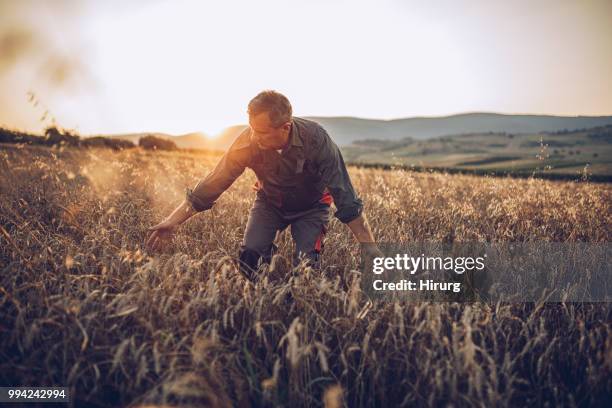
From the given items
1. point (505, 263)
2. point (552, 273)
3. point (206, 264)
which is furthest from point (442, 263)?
point (206, 264)

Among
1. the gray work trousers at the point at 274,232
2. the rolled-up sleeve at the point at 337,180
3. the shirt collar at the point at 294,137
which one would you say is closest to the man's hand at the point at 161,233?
the gray work trousers at the point at 274,232

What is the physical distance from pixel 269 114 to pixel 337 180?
88 centimetres

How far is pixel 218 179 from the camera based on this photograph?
376cm

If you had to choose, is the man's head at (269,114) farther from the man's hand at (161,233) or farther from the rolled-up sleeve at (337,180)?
the man's hand at (161,233)

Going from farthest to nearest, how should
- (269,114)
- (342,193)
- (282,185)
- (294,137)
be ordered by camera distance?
(282,185)
(294,137)
(342,193)
(269,114)

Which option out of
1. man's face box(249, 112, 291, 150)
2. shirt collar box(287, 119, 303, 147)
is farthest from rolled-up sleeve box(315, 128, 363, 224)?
man's face box(249, 112, 291, 150)

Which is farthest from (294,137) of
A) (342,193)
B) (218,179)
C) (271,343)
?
(271,343)

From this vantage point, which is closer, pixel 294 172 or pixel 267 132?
pixel 267 132

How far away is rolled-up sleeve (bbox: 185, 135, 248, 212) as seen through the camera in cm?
369

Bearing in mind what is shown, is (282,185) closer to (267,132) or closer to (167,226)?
(267,132)

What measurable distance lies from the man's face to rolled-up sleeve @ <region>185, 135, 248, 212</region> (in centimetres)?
33

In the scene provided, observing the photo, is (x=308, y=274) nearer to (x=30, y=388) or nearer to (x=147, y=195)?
(x=30, y=388)

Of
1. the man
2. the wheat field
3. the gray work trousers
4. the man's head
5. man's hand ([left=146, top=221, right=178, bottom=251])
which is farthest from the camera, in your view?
the gray work trousers

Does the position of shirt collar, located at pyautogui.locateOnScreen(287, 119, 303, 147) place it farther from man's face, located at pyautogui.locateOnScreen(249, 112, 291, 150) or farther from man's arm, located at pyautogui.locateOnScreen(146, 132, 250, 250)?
man's arm, located at pyautogui.locateOnScreen(146, 132, 250, 250)
